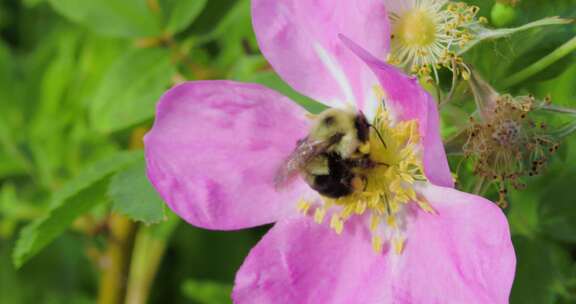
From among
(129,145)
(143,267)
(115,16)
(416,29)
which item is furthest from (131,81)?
(416,29)

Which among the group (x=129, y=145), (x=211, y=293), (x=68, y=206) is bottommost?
(x=211, y=293)

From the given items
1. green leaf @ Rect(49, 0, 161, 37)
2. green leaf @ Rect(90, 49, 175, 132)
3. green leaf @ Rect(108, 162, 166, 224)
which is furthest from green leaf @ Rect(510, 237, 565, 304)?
green leaf @ Rect(49, 0, 161, 37)

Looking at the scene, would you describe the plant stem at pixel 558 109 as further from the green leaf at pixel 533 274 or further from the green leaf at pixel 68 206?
the green leaf at pixel 68 206

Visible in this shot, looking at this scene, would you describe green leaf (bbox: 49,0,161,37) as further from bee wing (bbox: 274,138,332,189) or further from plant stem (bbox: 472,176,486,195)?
plant stem (bbox: 472,176,486,195)

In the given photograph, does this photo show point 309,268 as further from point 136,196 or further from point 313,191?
point 136,196

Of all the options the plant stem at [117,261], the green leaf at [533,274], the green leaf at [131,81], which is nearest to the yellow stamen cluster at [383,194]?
the green leaf at [533,274]


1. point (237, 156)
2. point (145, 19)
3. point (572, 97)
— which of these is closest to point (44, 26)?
point (145, 19)
